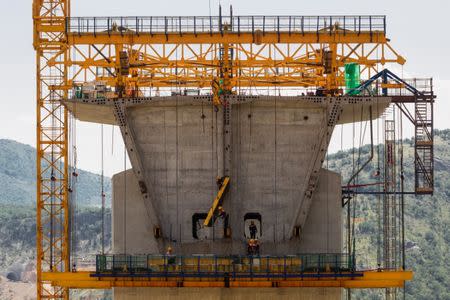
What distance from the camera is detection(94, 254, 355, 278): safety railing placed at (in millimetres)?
72312

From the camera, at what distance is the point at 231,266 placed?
72688 millimetres

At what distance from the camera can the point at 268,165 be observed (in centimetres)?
7675

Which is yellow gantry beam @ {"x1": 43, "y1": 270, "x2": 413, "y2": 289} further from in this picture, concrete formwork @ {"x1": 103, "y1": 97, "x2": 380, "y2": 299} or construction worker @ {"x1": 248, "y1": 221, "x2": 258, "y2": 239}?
concrete formwork @ {"x1": 103, "y1": 97, "x2": 380, "y2": 299}

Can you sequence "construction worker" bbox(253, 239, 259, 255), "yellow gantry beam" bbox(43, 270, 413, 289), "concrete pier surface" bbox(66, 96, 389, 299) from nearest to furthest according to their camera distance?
1. "yellow gantry beam" bbox(43, 270, 413, 289)
2. "construction worker" bbox(253, 239, 259, 255)
3. "concrete pier surface" bbox(66, 96, 389, 299)

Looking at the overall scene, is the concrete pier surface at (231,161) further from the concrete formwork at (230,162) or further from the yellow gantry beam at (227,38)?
the yellow gantry beam at (227,38)

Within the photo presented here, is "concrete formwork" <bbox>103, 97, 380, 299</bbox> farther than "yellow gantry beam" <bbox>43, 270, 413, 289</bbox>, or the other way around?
"concrete formwork" <bbox>103, 97, 380, 299</bbox>

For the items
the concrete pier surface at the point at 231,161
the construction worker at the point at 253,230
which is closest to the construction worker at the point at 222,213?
the concrete pier surface at the point at 231,161

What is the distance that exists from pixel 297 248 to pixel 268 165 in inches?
220

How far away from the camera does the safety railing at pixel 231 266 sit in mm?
72312

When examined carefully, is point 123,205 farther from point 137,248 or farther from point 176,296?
point 176,296

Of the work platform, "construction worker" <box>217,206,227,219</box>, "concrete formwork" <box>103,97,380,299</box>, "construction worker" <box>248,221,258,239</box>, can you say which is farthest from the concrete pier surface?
the work platform

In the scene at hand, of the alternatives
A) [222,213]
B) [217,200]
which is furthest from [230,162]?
[222,213]

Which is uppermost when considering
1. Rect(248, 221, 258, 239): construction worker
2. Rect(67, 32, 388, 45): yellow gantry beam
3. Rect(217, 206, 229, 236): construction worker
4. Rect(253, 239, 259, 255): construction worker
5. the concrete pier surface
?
Rect(67, 32, 388, 45): yellow gantry beam

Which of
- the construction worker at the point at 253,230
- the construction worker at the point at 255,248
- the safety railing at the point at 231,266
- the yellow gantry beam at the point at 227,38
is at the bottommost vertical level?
the safety railing at the point at 231,266
